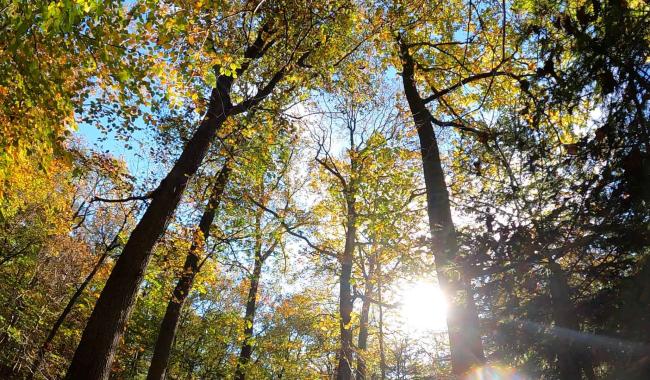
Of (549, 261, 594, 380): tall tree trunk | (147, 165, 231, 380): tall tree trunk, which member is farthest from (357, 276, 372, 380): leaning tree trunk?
(549, 261, 594, 380): tall tree trunk

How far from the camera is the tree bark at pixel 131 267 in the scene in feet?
14.7

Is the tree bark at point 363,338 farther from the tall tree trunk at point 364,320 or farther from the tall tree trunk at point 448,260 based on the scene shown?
the tall tree trunk at point 448,260

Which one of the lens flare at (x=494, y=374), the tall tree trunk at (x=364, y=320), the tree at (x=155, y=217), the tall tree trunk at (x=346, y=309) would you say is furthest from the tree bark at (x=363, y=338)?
the lens flare at (x=494, y=374)

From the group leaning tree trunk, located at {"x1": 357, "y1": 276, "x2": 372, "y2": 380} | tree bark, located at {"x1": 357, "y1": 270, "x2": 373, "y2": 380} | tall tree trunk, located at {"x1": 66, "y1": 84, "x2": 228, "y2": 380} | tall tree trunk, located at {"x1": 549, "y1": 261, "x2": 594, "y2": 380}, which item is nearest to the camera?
tall tree trunk, located at {"x1": 549, "y1": 261, "x2": 594, "y2": 380}

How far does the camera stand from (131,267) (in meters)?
5.14

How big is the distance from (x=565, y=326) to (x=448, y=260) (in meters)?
1.03

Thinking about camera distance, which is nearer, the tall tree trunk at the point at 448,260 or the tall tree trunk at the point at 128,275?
the tall tree trunk at the point at 448,260

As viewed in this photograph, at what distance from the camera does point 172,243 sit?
7.66 metres

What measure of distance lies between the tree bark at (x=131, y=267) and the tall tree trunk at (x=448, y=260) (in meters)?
2.64

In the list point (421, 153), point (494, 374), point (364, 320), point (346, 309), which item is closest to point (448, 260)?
point (494, 374)

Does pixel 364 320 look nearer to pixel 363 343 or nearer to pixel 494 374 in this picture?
pixel 363 343

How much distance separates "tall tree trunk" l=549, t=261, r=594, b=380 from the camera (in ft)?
8.77

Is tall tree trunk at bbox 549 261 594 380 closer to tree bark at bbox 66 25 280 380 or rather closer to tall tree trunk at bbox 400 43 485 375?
tall tree trunk at bbox 400 43 485 375

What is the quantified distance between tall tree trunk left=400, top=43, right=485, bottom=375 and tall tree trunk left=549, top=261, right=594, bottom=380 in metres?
0.67
